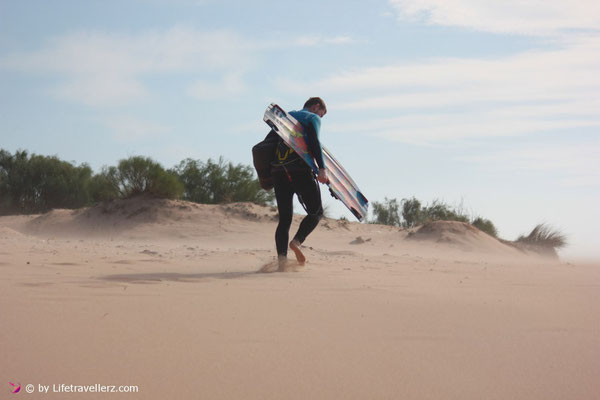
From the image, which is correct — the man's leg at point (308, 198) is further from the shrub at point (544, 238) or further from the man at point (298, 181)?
the shrub at point (544, 238)

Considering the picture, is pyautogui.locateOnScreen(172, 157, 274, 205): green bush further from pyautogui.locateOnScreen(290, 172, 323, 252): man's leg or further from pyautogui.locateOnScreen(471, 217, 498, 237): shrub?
pyautogui.locateOnScreen(290, 172, 323, 252): man's leg

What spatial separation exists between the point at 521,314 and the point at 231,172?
1545cm

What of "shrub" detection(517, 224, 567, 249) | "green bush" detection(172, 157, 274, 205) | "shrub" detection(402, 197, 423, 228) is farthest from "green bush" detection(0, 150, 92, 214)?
"shrub" detection(517, 224, 567, 249)

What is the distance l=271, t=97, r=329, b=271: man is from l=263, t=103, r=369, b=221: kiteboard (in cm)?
8

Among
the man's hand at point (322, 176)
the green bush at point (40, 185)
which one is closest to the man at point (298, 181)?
the man's hand at point (322, 176)

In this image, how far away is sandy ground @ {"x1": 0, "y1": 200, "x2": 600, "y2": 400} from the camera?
2.19 metres

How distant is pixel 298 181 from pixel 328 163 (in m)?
0.90

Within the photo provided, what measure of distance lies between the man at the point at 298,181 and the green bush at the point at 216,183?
493 inches

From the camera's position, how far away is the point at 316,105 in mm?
6211

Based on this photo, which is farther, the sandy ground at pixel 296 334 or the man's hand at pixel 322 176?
the man's hand at pixel 322 176

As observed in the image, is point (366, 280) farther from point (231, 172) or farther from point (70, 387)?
point (231, 172)

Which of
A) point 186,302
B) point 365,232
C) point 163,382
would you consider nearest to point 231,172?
point 365,232

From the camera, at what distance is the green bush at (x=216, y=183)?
60.6ft

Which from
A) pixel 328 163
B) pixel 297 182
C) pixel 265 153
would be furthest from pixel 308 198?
pixel 328 163
